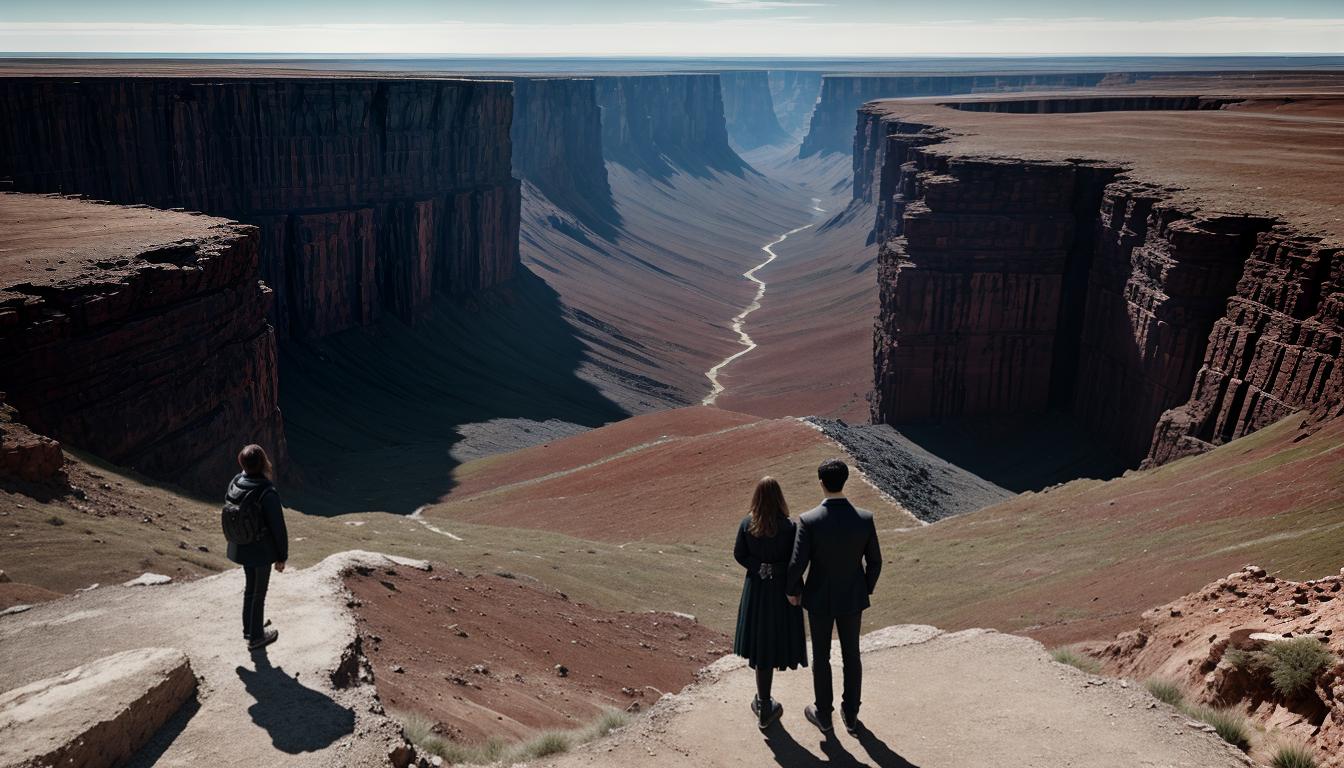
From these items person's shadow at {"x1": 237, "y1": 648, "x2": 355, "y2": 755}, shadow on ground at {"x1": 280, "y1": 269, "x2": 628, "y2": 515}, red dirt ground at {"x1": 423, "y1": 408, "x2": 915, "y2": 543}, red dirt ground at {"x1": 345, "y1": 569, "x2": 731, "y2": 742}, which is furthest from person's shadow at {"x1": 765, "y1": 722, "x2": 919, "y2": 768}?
shadow on ground at {"x1": 280, "y1": 269, "x2": 628, "y2": 515}

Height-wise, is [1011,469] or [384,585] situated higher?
[384,585]

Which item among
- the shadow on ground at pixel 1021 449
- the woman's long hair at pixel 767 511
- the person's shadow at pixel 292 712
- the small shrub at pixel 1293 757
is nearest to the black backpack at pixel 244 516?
the person's shadow at pixel 292 712

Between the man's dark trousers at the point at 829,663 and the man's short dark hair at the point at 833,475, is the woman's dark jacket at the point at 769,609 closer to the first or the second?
the man's dark trousers at the point at 829,663

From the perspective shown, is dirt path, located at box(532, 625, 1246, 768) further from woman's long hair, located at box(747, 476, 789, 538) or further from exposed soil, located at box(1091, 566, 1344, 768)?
woman's long hair, located at box(747, 476, 789, 538)

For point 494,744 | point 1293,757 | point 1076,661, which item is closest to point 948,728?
point 1293,757

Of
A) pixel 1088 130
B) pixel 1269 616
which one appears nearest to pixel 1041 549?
pixel 1269 616

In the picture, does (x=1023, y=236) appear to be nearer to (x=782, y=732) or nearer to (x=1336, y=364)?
(x=1336, y=364)
